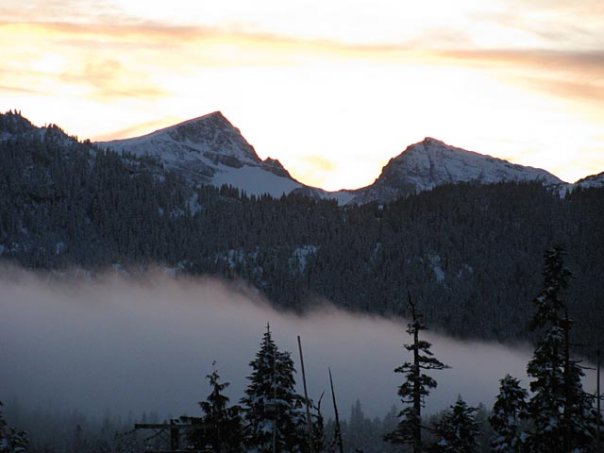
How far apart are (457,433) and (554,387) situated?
8309 millimetres

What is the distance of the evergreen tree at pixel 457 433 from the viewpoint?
202ft

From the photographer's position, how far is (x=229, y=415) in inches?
2436

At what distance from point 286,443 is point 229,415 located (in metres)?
4.36

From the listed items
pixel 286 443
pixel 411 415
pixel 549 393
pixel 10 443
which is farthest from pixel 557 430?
pixel 10 443

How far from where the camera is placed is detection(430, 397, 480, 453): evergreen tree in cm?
6166

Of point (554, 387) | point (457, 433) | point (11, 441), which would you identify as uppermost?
point (554, 387)

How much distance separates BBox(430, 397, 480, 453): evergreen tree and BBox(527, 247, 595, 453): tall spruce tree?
625 cm

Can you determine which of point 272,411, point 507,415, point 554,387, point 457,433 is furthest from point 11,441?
point 554,387

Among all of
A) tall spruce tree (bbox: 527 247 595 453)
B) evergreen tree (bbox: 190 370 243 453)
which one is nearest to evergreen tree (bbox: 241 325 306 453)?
evergreen tree (bbox: 190 370 243 453)

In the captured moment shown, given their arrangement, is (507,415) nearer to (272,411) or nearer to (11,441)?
(272,411)

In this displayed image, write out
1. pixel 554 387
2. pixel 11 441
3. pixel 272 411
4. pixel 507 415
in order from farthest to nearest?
1. pixel 507 415
2. pixel 11 441
3. pixel 272 411
4. pixel 554 387

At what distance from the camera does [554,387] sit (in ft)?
181

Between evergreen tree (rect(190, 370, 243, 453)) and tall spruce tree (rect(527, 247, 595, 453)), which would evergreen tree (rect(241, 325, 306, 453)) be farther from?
tall spruce tree (rect(527, 247, 595, 453))

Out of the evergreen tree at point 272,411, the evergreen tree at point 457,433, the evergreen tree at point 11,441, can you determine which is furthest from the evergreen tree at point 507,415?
the evergreen tree at point 11,441
